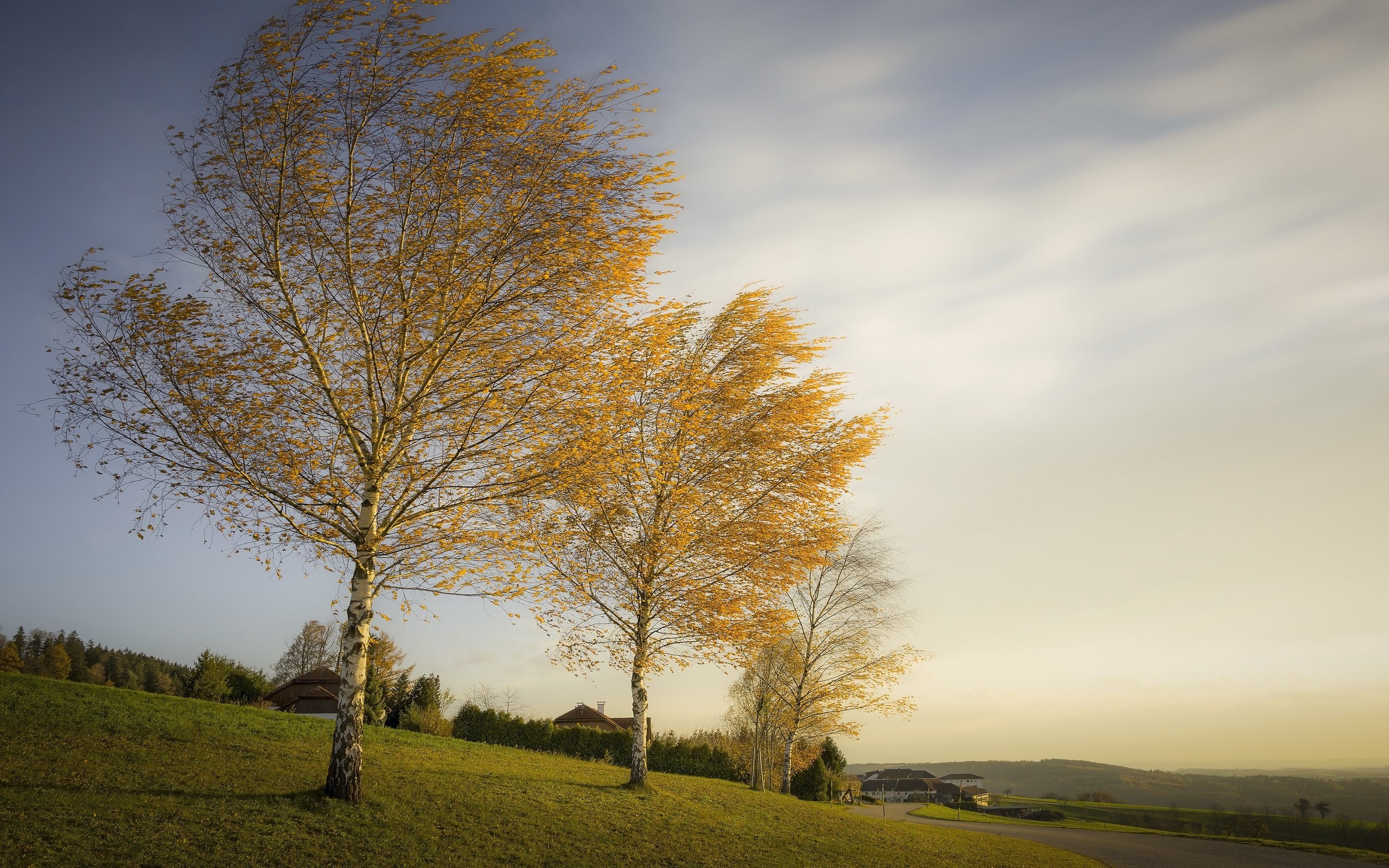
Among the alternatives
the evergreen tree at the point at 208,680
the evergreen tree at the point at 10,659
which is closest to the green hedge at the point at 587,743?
the evergreen tree at the point at 208,680

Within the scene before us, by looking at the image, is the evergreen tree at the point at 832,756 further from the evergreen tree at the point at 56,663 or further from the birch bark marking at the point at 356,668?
the evergreen tree at the point at 56,663

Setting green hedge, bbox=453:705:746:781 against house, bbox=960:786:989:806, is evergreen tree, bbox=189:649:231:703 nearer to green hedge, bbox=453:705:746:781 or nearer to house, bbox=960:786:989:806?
green hedge, bbox=453:705:746:781

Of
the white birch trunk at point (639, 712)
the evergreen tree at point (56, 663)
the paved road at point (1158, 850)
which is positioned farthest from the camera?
the evergreen tree at point (56, 663)

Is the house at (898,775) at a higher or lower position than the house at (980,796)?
lower

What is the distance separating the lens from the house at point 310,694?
131 ft

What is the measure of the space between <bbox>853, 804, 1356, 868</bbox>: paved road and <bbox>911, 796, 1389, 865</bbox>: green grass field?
228cm

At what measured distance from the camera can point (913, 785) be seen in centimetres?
9531

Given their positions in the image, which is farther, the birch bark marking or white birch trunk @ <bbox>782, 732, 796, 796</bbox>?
white birch trunk @ <bbox>782, 732, 796, 796</bbox>

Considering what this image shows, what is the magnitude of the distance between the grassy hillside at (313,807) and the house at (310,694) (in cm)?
2566

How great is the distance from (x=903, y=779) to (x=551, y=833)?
10190 cm

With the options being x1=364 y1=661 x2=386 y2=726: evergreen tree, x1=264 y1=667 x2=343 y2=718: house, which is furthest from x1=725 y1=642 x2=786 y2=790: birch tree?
x1=264 y1=667 x2=343 y2=718: house

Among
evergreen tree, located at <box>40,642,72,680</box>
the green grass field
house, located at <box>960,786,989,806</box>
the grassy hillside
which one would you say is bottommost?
house, located at <box>960,786,989,806</box>

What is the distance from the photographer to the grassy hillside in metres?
7.39

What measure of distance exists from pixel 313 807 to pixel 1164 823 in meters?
51.9
